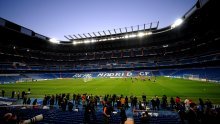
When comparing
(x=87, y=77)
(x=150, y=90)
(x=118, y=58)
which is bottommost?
(x=150, y=90)

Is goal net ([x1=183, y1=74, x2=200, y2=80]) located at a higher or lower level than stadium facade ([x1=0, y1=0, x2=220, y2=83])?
lower

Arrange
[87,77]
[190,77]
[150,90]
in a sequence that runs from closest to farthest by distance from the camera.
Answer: [150,90] → [190,77] → [87,77]

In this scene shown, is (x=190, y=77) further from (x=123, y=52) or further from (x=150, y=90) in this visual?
(x=123, y=52)

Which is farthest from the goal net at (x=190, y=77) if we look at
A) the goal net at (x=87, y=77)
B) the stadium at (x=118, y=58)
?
the goal net at (x=87, y=77)

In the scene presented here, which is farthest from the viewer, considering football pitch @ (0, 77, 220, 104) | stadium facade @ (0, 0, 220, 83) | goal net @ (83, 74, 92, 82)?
goal net @ (83, 74, 92, 82)

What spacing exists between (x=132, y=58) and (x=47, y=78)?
3772cm

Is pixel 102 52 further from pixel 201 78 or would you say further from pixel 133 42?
pixel 201 78

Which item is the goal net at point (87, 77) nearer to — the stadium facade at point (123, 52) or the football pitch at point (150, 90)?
the stadium facade at point (123, 52)

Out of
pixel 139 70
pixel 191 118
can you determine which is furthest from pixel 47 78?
pixel 191 118

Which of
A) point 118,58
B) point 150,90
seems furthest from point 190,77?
point 118,58

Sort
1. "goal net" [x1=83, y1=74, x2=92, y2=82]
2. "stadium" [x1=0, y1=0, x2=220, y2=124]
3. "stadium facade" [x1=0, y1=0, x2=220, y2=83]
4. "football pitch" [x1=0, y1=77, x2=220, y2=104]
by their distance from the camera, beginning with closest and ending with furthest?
"football pitch" [x1=0, y1=77, x2=220, y2=104] < "stadium" [x1=0, y1=0, x2=220, y2=124] < "stadium facade" [x1=0, y1=0, x2=220, y2=83] < "goal net" [x1=83, y1=74, x2=92, y2=82]

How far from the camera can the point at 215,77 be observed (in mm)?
40812

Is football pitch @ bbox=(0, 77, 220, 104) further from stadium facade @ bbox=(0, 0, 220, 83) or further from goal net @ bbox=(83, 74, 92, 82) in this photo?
goal net @ bbox=(83, 74, 92, 82)

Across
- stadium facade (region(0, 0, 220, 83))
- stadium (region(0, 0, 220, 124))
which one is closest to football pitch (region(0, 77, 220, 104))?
stadium (region(0, 0, 220, 124))
